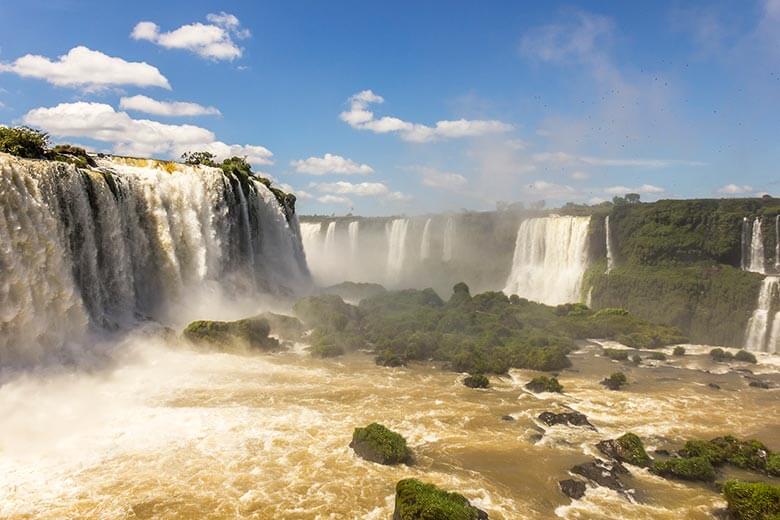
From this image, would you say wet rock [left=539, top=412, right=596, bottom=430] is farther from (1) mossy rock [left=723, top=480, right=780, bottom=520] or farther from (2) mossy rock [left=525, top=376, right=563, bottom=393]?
(1) mossy rock [left=723, top=480, right=780, bottom=520]

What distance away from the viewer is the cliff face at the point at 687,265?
37.5m

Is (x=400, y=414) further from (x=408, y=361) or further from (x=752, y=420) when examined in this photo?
(x=752, y=420)

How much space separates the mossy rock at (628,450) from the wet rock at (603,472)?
53 cm

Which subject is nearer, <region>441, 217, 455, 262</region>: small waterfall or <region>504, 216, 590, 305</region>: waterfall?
<region>504, 216, 590, 305</region>: waterfall

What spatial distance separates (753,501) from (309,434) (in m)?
12.5

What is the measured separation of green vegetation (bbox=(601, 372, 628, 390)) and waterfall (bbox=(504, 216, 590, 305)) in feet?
80.9

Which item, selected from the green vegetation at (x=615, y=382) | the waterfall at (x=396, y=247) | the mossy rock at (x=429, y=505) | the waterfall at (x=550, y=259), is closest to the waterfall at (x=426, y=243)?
the waterfall at (x=396, y=247)

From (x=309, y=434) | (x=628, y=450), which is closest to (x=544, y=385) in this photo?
(x=628, y=450)

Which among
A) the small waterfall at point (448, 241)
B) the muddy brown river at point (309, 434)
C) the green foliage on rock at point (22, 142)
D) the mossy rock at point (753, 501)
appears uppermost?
the green foliage on rock at point (22, 142)

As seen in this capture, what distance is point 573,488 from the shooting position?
44.4ft

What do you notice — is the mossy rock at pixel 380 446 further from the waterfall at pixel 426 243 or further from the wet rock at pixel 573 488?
the waterfall at pixel 426 243

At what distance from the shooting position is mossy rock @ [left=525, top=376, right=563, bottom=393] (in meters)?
22.3

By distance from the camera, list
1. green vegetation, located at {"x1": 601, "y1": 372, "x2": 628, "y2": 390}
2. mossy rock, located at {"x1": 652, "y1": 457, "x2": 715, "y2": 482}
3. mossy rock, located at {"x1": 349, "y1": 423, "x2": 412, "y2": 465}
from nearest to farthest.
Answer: mossy rock, located at {"x1": 652, "y1": 457, "x2": 715, "y2": 482} < mossy rock, located at {"x1": 349, "y1": 423, "x2": 412, "y2": 465} < green vegetation, located at {"x1": 601, "y1": 372, "x2": 628, "y2": 390}

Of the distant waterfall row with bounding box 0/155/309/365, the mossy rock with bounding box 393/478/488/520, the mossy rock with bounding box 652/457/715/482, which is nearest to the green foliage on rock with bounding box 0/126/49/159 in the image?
the distant waterfall row with bounding box 0/155/309/365
